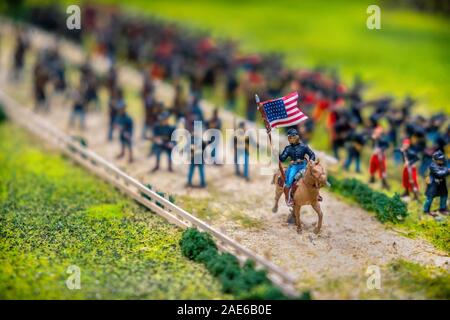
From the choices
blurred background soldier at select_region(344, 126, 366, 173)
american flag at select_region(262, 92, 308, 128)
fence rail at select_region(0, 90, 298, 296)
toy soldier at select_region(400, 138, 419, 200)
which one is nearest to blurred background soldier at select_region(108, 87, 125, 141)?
fence rail at select_region(0, 90, 298, 296)

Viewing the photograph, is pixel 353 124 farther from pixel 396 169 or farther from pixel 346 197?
pixel 346 197

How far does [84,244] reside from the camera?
1622 centimetres

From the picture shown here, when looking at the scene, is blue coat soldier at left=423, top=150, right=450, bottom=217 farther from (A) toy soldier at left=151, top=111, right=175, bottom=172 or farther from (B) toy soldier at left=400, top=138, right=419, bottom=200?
(A) toy soldier at left=151, top=111, right=175, bottom=172

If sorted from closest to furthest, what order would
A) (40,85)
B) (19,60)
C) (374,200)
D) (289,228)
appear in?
(289,228) < (374,200) < (40,85) < (19,60)

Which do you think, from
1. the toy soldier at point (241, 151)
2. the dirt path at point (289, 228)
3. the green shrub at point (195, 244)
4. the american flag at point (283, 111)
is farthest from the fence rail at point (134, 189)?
the toy soldier at point (241, 151)

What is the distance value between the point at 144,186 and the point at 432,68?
20107mm

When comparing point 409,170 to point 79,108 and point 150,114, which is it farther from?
point 79,108

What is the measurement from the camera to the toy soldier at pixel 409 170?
60.6ft

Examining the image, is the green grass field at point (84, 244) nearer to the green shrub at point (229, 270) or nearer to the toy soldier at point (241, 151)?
the green shrub at point (229, 270)

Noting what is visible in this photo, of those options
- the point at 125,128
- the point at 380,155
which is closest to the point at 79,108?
the point at 125,128

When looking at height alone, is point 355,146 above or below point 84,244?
above

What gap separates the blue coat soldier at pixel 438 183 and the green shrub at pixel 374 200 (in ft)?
2.57

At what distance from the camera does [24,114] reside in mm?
25406

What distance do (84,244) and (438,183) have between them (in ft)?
33.0
